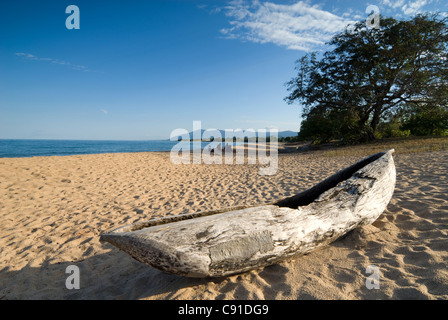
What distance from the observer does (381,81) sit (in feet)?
52.3

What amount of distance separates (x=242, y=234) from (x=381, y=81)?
19.6m

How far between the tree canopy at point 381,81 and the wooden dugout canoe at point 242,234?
16712 millimetres

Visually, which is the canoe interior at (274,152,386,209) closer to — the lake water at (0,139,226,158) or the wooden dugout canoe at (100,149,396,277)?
the wooden dugout canoe at (100,149,396,277)

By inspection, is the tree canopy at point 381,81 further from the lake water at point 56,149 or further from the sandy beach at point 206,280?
the lake water at point 56,149

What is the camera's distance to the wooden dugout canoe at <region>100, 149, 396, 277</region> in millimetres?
1902

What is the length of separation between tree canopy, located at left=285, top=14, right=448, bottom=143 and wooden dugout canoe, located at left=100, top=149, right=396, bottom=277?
16.7m

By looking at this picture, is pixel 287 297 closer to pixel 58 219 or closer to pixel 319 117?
pixel 58 219

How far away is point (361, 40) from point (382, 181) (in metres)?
19.1

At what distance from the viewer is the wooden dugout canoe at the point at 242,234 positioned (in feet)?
6.24

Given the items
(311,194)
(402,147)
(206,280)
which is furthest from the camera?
(402,147)

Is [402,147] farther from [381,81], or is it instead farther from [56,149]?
[56,149]

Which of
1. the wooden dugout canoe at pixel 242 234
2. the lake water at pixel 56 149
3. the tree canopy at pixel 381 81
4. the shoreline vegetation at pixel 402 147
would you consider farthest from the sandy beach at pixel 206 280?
the lake water at pixel 56 149

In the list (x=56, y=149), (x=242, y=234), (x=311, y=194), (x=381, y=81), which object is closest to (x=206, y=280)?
(x=242, y=234)
